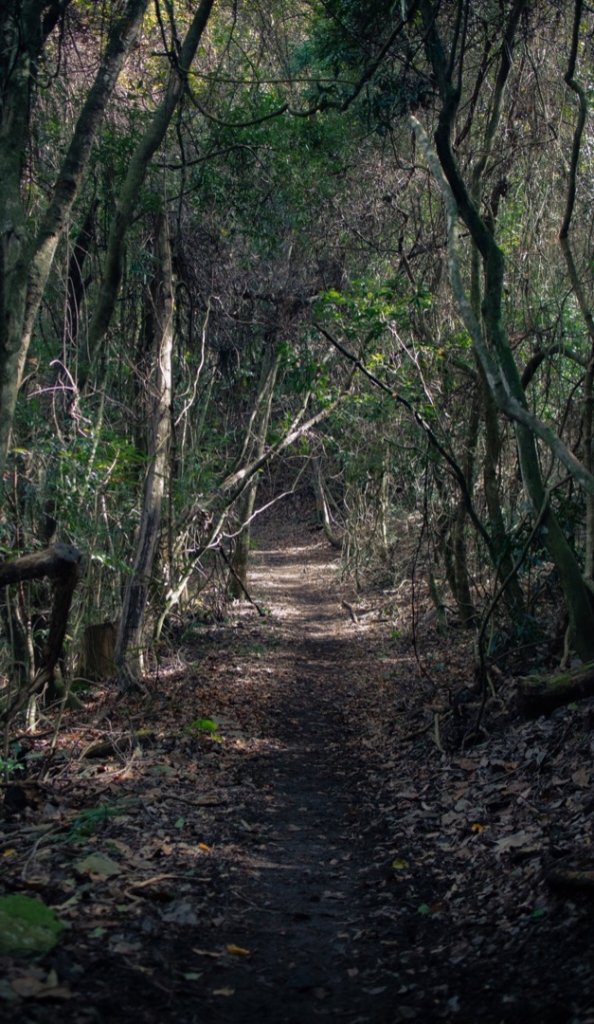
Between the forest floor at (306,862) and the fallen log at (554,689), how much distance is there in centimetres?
11

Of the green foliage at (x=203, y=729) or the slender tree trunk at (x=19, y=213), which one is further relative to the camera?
the green foliage at (x=203, y=729)

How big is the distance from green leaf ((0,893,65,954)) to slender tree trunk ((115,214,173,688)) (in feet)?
23.2

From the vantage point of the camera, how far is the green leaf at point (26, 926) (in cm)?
396

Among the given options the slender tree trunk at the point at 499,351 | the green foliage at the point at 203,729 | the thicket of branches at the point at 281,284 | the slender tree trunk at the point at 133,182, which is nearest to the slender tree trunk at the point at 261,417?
the thicket of branches at the point at 281,284

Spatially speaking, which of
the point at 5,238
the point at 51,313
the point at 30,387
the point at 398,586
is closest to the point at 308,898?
the point at 5,238

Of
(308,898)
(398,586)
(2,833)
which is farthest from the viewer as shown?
(398,586)

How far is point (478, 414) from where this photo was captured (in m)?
12.7

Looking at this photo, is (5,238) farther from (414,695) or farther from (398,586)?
(398,586)

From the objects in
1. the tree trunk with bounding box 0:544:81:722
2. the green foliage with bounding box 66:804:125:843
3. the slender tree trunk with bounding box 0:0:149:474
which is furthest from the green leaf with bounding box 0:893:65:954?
the slender tree trunk with bounding box 0:0:149:474

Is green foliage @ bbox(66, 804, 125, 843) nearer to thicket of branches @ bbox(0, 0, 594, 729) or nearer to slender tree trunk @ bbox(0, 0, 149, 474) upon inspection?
thicket of branches @ bbox(0, 0, 594, 729)

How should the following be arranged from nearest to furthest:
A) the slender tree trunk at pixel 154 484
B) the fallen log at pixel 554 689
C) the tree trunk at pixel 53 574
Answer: the tree trunk at pixel 53 574, the fallen log at pixel 554 689, the slender tree trunk at pixel 154 484

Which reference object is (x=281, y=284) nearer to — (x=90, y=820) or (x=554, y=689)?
(x=554, y=689)

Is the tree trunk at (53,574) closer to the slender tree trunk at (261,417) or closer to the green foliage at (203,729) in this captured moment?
the green foliage at (203,729)

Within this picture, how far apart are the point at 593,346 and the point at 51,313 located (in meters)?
7.41
